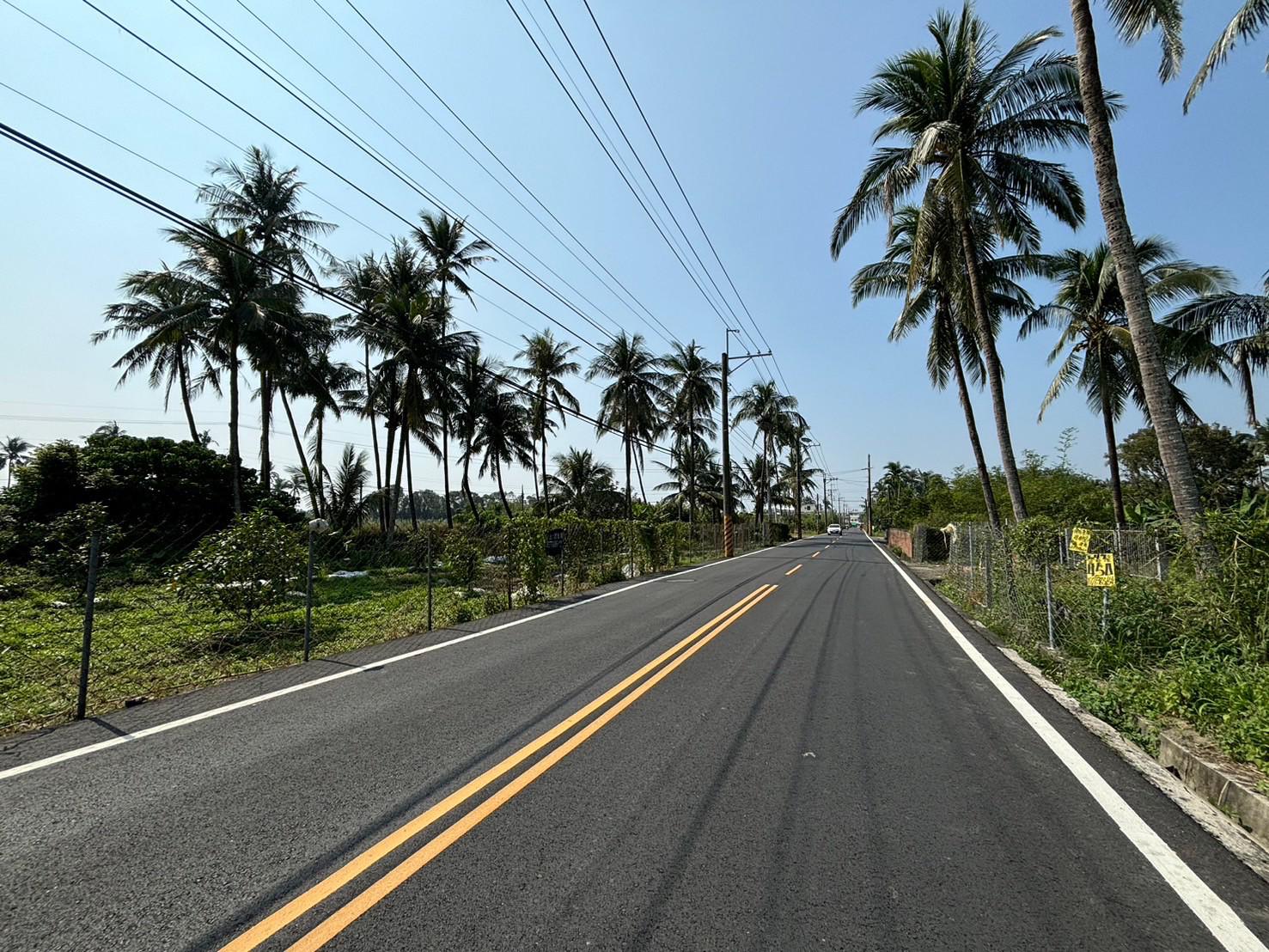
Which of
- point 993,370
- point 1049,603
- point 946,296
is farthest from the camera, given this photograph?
point 946,296

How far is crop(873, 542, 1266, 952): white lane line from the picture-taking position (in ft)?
7.80

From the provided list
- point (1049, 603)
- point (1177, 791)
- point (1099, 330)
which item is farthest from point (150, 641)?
point (1099, 330)

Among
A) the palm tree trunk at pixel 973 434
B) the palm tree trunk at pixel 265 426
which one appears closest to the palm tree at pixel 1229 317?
the palm tree trunk at pixel 973 434

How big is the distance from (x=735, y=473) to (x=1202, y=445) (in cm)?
3160

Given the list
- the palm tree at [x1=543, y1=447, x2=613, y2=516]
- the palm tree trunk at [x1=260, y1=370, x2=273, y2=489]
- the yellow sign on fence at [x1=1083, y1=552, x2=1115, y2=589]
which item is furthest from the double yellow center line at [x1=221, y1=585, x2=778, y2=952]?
the palm tree at [x1=543, y1=447, x2=613, y2=516]

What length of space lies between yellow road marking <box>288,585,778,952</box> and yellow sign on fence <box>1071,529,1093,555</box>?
17.6 feet

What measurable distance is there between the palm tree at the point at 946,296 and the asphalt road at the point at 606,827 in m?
13.3

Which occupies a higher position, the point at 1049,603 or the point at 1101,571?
the point at 1101,571

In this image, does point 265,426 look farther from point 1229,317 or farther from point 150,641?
point 1229,317

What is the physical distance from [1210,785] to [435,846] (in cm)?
443

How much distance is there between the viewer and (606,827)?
3191 mm

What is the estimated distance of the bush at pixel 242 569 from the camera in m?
8.66

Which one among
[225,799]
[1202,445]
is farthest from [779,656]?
[1202,445]

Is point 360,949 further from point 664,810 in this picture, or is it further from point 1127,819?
point 1127,819
